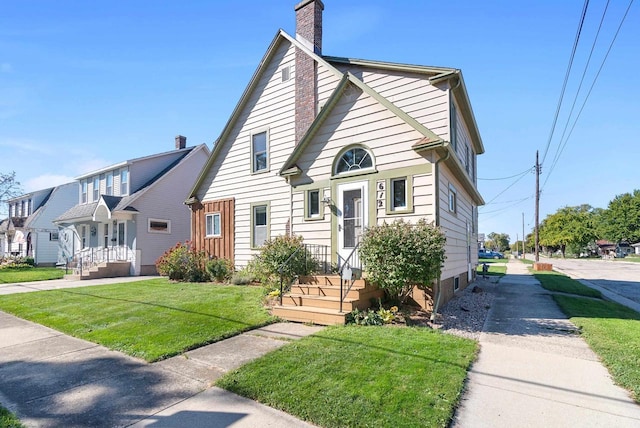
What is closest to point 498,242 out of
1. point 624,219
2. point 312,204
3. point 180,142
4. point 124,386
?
point 624,219

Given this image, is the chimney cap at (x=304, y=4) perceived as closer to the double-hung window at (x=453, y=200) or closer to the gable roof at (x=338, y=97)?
the gable roof at (x=338, y=97)

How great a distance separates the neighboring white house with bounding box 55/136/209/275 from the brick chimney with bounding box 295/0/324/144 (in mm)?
10806

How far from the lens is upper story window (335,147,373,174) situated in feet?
29.6

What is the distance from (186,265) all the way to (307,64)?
9119mm

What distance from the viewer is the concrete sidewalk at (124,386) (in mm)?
3424

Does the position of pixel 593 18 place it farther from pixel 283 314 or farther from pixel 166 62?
pixel 166 62

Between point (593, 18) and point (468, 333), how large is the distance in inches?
311

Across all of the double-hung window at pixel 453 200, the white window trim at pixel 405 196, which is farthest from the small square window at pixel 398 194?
the double-hung window at pixel 453 200

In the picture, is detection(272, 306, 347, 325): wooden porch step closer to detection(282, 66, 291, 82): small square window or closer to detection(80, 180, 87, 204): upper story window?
detection(282, 66, 291, 82): small square window

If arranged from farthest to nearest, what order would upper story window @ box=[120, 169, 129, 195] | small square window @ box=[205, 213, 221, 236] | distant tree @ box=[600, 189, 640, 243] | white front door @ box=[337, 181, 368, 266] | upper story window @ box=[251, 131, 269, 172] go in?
1. distant tree @ box=[600, 189, 640, 243]
2. upper story window @ box=[120, 169, 129, 195]
3. small square window @ box=[205, 213, 221, 236]
4. upper story window @ box=[251, 131, 269, 172]
5. white front door @ box=[337, 181, 368, 266]

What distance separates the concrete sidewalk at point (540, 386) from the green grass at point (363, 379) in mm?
235

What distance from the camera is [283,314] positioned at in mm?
7445

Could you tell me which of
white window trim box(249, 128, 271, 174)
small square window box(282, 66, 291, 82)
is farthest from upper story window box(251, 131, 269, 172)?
small square window box(282, 66, 291, 82)

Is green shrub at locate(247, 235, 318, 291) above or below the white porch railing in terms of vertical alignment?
above
